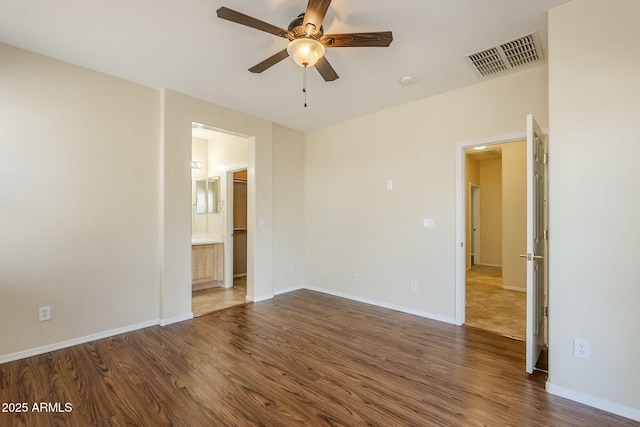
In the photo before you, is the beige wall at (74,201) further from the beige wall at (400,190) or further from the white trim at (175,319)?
the beige wall at (400,190)

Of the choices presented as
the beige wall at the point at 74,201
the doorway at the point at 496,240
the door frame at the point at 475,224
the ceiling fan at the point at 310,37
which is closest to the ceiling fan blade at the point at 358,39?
the ceiling fan at the point at 310,37

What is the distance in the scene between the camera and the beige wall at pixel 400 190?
10.5ft

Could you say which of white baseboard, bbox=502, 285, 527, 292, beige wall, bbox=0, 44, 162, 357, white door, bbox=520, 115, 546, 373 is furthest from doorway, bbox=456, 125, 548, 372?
beige wall, bbox=0, 44, 162, 357

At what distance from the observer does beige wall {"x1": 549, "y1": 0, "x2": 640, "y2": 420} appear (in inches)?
71.9

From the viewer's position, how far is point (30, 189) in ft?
→ 8.59

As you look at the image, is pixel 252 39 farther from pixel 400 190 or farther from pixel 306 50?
pixel 400 190

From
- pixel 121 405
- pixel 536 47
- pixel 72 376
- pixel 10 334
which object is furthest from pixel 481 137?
pixel 10 334

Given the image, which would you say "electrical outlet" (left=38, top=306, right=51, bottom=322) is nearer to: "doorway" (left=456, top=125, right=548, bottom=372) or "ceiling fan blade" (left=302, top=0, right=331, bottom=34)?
"ceiling fan blade" (left=302, top=0, right=331, bottom=34)

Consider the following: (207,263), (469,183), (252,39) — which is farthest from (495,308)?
(207,263)

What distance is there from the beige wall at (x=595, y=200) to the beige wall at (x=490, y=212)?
19.1 ft

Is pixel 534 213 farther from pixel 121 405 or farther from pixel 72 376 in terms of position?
pixel 72 376

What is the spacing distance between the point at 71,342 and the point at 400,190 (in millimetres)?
4023

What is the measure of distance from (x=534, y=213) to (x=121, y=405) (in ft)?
10.9

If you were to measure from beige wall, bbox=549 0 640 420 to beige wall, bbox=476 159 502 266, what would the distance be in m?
5.83
